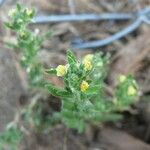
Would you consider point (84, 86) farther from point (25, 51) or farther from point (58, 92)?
point (25, 51)

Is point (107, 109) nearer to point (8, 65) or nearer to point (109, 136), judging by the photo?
point (109, 136)

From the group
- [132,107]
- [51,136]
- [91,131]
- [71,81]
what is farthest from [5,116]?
[71,81]

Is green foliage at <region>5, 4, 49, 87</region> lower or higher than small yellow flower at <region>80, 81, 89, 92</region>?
higher

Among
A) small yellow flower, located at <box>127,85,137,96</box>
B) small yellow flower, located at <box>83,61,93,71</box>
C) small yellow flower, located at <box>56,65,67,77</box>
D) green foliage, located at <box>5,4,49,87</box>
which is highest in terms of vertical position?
green foliage, located at <box>5,4,49,87</box>

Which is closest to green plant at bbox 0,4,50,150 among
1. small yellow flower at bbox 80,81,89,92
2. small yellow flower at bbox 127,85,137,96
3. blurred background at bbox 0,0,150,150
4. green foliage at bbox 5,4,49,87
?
green foliage at bbox 5,4,49,87

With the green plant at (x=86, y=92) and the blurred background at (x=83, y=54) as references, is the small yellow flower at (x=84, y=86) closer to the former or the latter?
the green plant at (x=86, y=92)

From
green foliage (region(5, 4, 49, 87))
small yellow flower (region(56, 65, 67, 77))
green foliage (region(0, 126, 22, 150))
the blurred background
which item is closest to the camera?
small yellow flower (region(56, 65, 67, 77))

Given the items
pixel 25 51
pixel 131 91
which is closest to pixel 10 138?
pixel 25 51

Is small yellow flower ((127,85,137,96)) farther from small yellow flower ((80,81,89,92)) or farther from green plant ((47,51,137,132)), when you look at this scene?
small yellow flower ((80,81,89,92))
